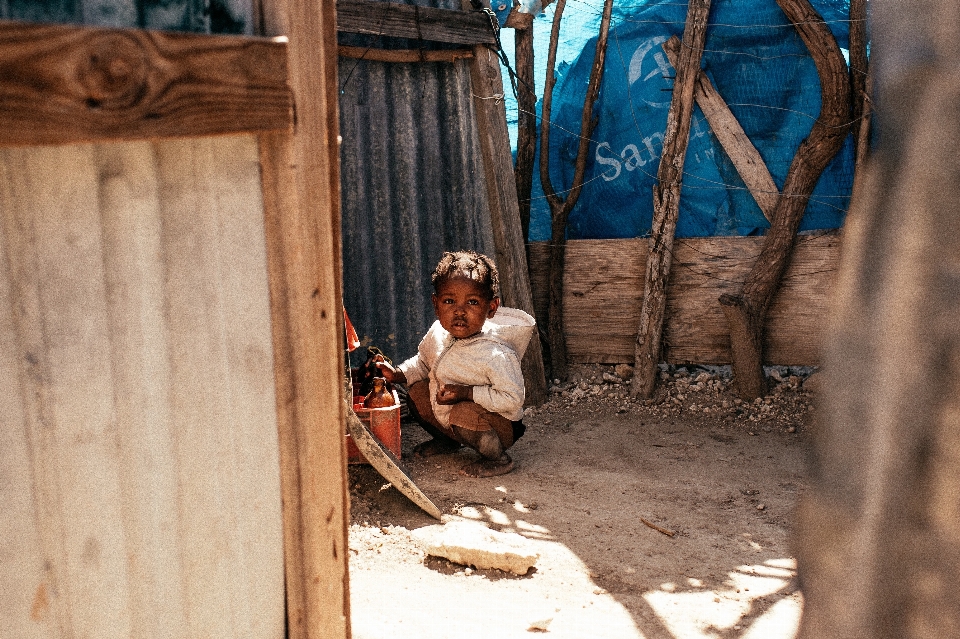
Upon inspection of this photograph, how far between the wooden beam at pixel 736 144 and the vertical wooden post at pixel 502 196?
1.23m

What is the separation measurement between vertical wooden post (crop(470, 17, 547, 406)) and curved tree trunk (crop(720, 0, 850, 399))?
1.26 m

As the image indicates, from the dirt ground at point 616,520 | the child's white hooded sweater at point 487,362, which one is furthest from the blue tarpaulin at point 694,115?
the child's white hooded sweater at point 487,362

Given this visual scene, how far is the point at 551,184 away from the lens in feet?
17.6

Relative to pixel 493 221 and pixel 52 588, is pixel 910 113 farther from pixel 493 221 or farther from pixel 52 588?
pixel 493 221

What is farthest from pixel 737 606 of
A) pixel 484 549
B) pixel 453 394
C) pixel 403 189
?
pixel 403 189

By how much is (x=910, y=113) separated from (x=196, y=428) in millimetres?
1116

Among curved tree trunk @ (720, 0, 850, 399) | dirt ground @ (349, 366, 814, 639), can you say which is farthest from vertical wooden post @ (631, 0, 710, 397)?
curved tree trunk @ (720, 0, 850, 399)

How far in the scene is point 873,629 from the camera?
0.71 metres

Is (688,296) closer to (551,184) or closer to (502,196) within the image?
(551,184)

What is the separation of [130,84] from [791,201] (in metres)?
4.44

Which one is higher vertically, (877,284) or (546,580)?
(877,284)

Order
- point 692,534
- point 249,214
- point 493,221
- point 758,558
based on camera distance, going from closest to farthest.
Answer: point 249,214 → point 758,558 → point 692,534 → point 493,221

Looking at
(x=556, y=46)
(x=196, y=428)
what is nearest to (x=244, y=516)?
(x=196, y=428)

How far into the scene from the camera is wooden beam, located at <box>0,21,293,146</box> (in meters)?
0.98
